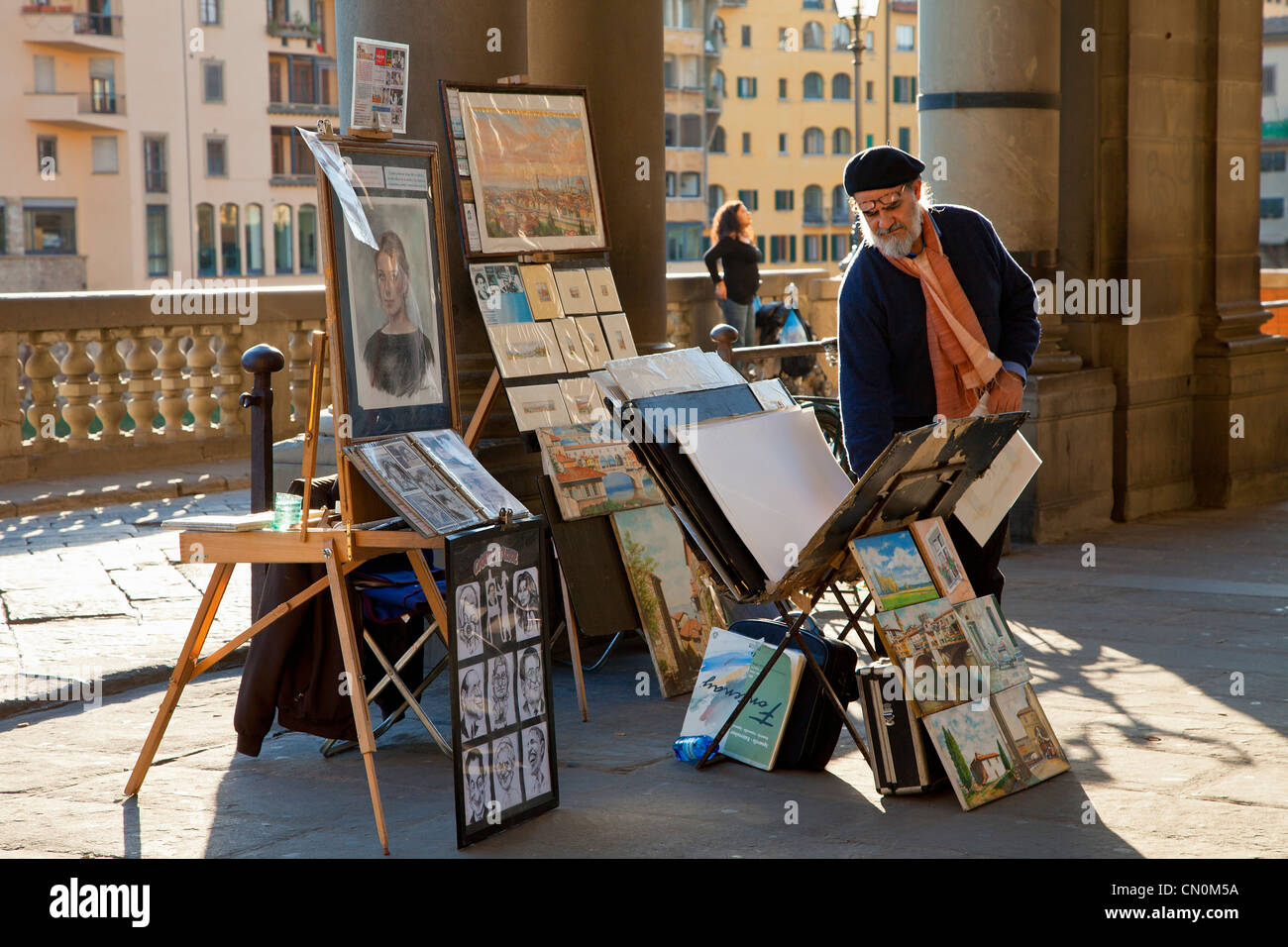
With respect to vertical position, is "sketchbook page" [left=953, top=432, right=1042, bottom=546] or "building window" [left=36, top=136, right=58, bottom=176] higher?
"building window" [left=36, top=136, right=58, bottom=176]

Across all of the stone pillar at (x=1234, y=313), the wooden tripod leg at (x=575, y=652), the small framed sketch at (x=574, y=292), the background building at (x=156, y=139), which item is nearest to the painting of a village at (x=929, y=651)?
the wooden tripod leg at (x=575, y=652)

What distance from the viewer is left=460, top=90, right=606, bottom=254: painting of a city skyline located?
5629 millimetres

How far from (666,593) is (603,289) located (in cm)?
114

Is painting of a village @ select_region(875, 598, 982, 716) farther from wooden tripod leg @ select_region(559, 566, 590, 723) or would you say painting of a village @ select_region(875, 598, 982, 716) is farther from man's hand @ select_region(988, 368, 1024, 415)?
wooden tripod leg @ select_region(559, 566, 590, 723)

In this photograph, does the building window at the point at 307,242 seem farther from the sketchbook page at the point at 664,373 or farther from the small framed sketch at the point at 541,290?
the sketchbook page at the point at 664,373

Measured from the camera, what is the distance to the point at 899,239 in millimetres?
4621

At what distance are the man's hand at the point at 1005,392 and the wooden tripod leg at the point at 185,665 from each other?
219 centimetres

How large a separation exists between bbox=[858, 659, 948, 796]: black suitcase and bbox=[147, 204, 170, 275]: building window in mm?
59674

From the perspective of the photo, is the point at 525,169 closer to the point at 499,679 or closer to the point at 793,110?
the point at 499,679

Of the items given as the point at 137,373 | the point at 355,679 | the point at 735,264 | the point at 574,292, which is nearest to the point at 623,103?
the point at 574,292

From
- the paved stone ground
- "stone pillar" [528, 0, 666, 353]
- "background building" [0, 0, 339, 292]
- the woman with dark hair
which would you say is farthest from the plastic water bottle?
"background building" [0, 0, 339, 292]

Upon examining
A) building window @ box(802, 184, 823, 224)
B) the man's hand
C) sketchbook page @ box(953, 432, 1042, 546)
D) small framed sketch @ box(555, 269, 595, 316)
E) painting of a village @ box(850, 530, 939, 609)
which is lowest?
painting of a village @ box(850, 530, 939, 609)

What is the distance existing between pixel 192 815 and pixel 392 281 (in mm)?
1543

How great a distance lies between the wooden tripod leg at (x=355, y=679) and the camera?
4000 mm
